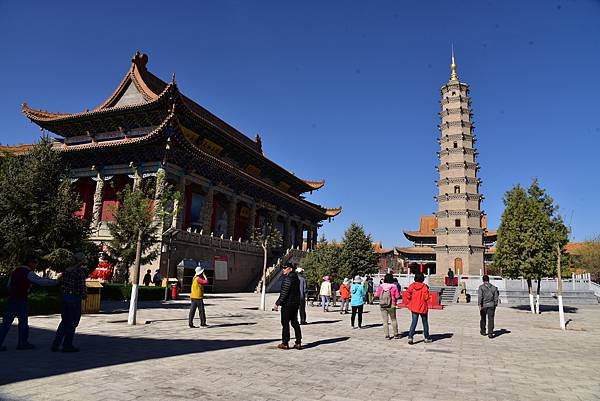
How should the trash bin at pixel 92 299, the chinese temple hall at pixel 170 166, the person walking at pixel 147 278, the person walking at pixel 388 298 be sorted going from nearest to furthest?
the person walking at pixel 388 298
the trash bin at pixel 92 299
the person walking at pixel 147 278
the chinese temple hall at pixel 170 166

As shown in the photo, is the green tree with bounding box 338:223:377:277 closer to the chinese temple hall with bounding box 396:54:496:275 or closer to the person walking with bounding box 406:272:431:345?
the chinese temple hall with bounding box 396:54:496:275

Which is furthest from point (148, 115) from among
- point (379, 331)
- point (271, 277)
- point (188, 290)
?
point (379, 331)

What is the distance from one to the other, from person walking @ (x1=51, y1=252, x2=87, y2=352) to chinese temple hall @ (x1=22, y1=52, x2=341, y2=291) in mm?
14275

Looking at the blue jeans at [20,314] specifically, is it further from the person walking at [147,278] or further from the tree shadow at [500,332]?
the person walking at [147,278]

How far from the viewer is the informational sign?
29331 millimetres

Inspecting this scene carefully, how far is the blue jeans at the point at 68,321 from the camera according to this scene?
7.22m

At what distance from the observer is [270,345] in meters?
8.71

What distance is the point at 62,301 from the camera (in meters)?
7.39

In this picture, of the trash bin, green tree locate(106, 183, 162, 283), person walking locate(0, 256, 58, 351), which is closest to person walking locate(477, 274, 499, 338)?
person walking locate(0, 256, 58, 351)

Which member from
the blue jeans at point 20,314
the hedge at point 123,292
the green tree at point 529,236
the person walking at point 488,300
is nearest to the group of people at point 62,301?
the blue jeans at point 20,314

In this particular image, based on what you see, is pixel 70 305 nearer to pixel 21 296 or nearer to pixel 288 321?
pixel 21 296

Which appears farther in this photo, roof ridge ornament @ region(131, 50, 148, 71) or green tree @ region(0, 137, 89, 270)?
roof ridge ornament @ region(131, 50, 148, 71)

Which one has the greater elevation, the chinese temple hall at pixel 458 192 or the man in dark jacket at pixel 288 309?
the chinese temple hall at pixel 458 192

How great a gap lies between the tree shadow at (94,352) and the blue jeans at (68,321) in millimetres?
254
